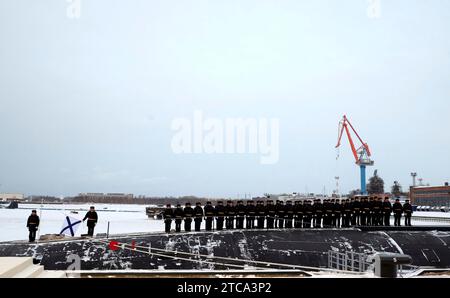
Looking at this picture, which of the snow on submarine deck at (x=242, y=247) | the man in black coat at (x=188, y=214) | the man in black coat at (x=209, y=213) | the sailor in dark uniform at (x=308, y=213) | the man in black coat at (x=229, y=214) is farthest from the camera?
the sailor in dark uniform at (x=308, y=213)

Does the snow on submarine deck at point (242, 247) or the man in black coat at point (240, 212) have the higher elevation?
the man in black coat at point (240, 212)

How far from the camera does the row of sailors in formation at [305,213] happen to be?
19438mm

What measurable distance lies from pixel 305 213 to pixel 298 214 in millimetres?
344

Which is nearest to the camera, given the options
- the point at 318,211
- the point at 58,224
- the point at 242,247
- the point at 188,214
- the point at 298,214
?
the point at 242,247

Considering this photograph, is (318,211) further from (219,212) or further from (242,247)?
(242,247)

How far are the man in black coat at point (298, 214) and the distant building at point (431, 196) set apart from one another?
53.9 meters

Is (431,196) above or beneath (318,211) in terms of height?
beneath

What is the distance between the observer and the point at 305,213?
20172 mm

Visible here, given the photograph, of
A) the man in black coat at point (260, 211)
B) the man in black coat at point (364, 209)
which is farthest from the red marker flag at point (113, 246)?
the man in black coat at point (364, 209)

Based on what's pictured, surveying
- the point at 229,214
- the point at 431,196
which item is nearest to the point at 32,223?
the point at 229,214

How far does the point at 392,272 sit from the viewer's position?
694cm

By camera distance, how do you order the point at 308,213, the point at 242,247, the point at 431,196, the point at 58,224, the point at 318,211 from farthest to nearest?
the point at 431,196 < the point at 58,224 < the point at 318,211 < the point at 308,213 < the point at 242,247

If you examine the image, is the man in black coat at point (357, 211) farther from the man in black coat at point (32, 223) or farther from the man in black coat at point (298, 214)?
the man in black coat at point (32, 223)
